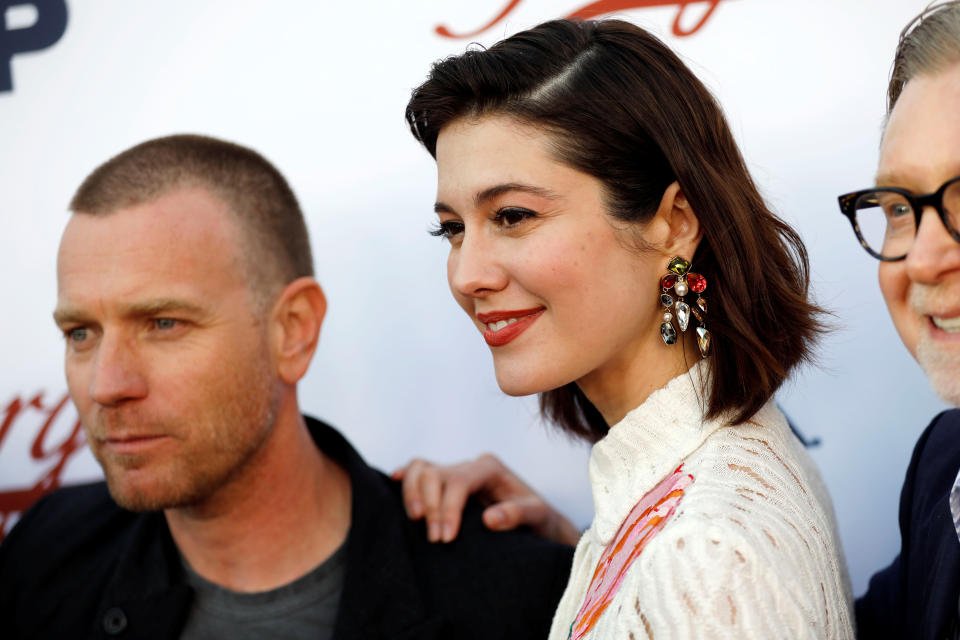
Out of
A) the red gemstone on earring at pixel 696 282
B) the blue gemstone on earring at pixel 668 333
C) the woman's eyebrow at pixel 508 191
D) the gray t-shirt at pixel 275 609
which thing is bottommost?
the gray t-shirt at pixel 275 609

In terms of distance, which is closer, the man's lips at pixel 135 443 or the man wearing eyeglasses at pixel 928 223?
the man wearing eyeglasses at pixel 928 223

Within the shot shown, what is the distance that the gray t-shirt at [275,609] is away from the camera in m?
2.02

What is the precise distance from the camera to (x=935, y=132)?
3.73 ft

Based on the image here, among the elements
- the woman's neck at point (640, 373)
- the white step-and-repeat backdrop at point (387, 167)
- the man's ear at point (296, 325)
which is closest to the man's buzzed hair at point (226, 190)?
the man's ear at point (296, 325)

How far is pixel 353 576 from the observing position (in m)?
2.01

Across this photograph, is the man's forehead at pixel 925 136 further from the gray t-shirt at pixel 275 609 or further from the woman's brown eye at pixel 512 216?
the gray t-shirt at pixel 275 609

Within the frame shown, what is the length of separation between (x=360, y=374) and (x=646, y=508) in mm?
1324

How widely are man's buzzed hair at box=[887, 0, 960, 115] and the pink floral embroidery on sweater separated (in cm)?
62

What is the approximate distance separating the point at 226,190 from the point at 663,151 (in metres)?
1.11

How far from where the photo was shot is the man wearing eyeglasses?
1127 millimetres

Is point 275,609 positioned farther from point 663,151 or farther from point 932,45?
point 932,45

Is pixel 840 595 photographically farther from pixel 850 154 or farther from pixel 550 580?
pixel 850 154

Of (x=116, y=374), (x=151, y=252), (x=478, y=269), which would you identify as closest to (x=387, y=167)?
(x=151, y=252)

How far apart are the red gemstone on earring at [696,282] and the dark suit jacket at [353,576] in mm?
744
